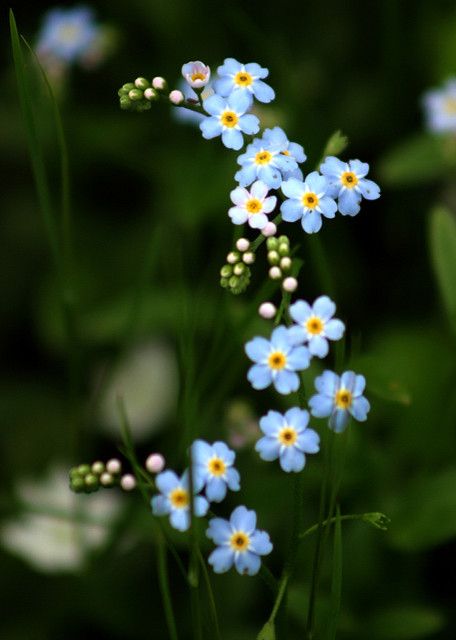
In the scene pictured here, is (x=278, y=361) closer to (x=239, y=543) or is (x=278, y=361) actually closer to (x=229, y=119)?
(x=239, y=543)

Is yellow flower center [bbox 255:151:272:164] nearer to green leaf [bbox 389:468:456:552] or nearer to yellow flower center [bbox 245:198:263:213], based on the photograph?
yellow flower center [bbox 245:198:263:213]

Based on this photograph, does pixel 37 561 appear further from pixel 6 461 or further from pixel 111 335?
pixel 111 335

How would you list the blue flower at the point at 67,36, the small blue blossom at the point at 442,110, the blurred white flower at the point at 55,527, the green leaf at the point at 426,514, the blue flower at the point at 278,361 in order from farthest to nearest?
1. the blue flower at the point at 67,36
2. the small blue blossom at the point at 442,110
3. the blurred white flower at the point at 55,527
4. the green leaf at the point at 426,514
5. the blue flower at the point at 278,361

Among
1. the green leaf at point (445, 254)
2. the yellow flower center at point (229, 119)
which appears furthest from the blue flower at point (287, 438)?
the green leaf at point (445, 254)

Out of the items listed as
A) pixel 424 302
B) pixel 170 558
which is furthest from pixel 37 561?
pixel 424 302

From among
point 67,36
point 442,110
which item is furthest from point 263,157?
point 67,36

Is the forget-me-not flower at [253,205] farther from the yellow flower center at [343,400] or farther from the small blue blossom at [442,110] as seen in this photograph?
the small blue blossom at [442,110]
